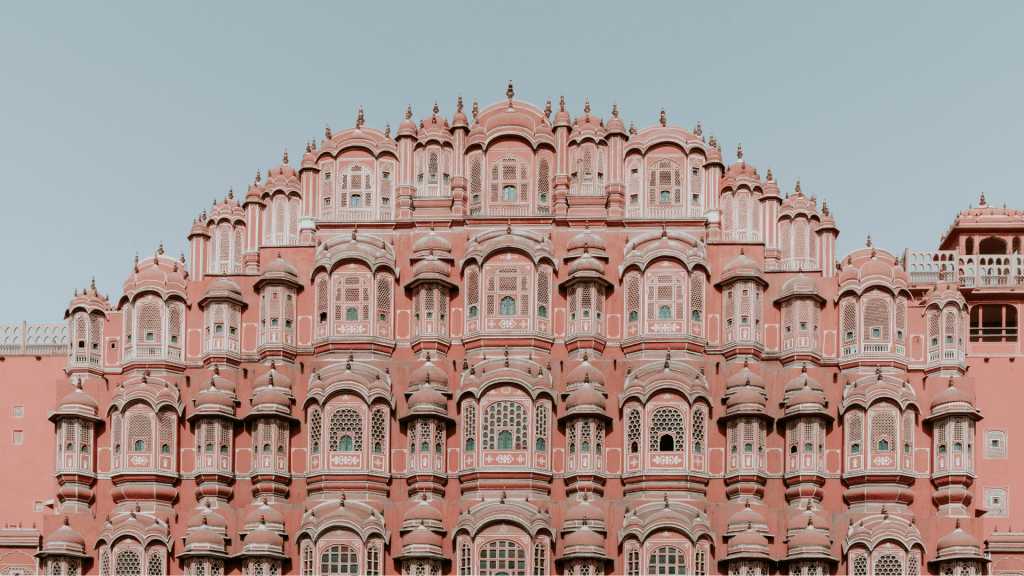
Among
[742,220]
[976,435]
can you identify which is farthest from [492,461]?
[976,435]

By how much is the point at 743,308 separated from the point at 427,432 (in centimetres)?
1130

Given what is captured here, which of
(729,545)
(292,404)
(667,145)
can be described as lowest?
(729,545)

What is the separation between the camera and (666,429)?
5591 cm

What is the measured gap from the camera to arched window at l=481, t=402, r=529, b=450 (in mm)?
55906

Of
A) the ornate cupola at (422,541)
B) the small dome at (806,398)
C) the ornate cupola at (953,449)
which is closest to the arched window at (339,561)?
the ornate cupola at (422,541)

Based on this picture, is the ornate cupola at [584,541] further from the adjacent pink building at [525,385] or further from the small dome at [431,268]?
the small dome at [431,268]

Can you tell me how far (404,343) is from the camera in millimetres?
58438

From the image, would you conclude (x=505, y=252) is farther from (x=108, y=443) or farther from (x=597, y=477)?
(x=108, y=443)

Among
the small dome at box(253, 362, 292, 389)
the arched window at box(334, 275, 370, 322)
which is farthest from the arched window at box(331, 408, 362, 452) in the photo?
the arched window at box(334, 275, 370, 322)

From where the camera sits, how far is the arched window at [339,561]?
54625mm

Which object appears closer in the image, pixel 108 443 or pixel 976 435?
pixel 108 443

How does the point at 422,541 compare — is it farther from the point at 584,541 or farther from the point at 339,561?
the point at 584,541

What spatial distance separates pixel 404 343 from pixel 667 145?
11.5 metres

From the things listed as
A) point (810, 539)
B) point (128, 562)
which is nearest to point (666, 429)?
point (810, 539)
